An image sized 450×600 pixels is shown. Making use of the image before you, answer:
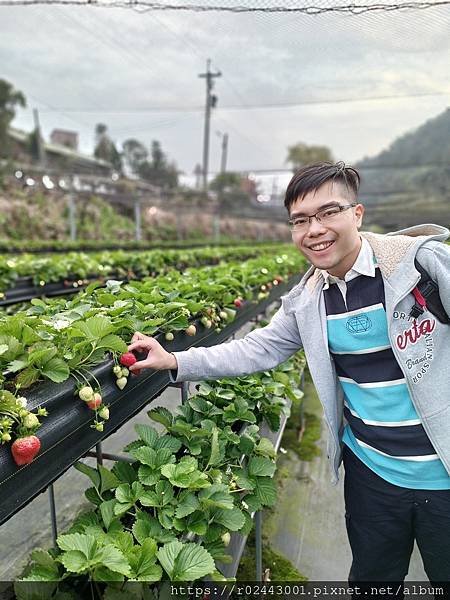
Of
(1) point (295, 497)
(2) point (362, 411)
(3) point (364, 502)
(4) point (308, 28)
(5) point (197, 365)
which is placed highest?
(4) point (308, 28)

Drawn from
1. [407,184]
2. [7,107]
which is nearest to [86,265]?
[407,184]

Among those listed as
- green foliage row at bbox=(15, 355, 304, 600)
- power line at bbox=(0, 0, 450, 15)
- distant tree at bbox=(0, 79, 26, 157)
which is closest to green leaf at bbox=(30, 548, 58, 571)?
green foliage row at bbox=(15, 355, 304, 600)

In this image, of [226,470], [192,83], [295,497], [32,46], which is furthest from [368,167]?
[226,470]

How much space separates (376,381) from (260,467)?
0.49 metres

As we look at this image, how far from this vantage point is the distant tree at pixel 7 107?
21.6 m

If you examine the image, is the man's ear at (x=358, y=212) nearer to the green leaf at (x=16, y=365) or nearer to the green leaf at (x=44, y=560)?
the green leaf at (x=16, y=365)

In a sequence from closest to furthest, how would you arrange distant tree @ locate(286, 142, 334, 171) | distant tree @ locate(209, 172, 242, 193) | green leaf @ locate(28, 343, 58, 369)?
green leaf @ locate(28, 343, 58, 369) → distant tree @ locate(209, 172, 242, 193) → distant tree @ locate(286, 142, 334, 171)

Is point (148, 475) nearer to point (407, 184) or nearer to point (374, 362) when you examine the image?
point (374, 362)

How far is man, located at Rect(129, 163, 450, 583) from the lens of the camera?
4.36ft

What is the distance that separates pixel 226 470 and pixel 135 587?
572mm

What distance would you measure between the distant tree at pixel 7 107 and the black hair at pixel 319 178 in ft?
77.7

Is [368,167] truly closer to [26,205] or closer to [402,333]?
[26,205]

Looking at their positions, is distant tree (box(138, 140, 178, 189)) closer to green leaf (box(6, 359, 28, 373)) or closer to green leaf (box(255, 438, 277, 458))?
green leaf (box(255, 438, 277, 458))

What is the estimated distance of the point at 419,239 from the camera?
52.7 inches
